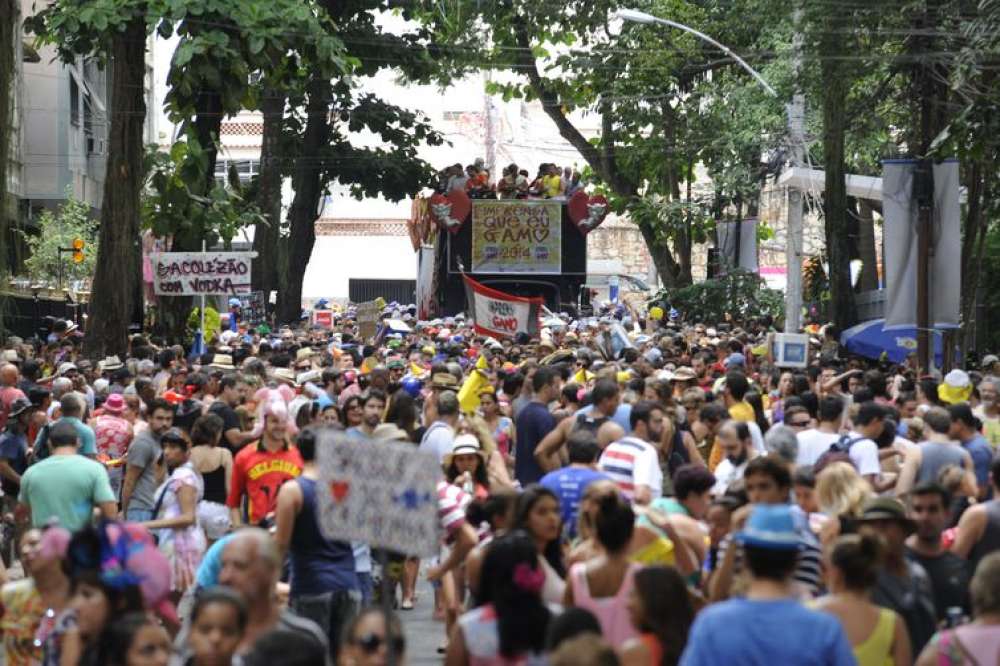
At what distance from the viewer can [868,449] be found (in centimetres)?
1162

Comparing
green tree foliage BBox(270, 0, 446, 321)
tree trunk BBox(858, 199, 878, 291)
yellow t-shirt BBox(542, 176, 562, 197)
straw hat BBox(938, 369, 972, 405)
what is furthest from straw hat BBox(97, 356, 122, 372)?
yellow t-shirt BBox(542, 176, 562, 197)

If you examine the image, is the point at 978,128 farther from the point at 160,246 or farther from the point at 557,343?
the point at 160,246

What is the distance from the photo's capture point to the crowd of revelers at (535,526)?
649 centimetres

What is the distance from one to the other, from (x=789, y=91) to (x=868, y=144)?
7.25 m

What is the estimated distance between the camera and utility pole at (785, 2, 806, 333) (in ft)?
85.4

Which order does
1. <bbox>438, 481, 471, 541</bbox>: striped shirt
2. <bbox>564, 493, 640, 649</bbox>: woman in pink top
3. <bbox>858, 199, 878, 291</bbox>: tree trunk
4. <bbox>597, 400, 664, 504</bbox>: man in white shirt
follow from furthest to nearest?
1. <bbox>858, 199, 878, 291</bbox>: tree trunk
2. <bbox>597, 400, 664, 504</bbox>: man in white shirt
3. <bbox>438, 481, 471, 541</bbox>: striped shirt
4. <bbox>564, 493, 640, 649</bbox>: woman in pink top

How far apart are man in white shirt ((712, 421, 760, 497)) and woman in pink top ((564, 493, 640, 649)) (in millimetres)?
3161

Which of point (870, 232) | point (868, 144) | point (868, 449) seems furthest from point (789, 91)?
point (868, 449)

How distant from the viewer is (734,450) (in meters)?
11.1

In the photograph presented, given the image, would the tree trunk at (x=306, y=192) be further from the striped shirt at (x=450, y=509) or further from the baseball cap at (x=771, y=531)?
the baseball cap at (x=771, y=531)

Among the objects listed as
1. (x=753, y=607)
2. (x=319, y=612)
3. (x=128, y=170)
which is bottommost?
(x=319, y=612)

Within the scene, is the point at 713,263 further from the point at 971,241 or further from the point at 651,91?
the point at 971,241

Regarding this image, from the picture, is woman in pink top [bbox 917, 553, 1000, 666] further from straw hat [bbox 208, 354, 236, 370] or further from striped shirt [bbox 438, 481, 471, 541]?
straw hat [bbox 208, 354, 236, 370]

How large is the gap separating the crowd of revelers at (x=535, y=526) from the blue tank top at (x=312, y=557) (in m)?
0.02
